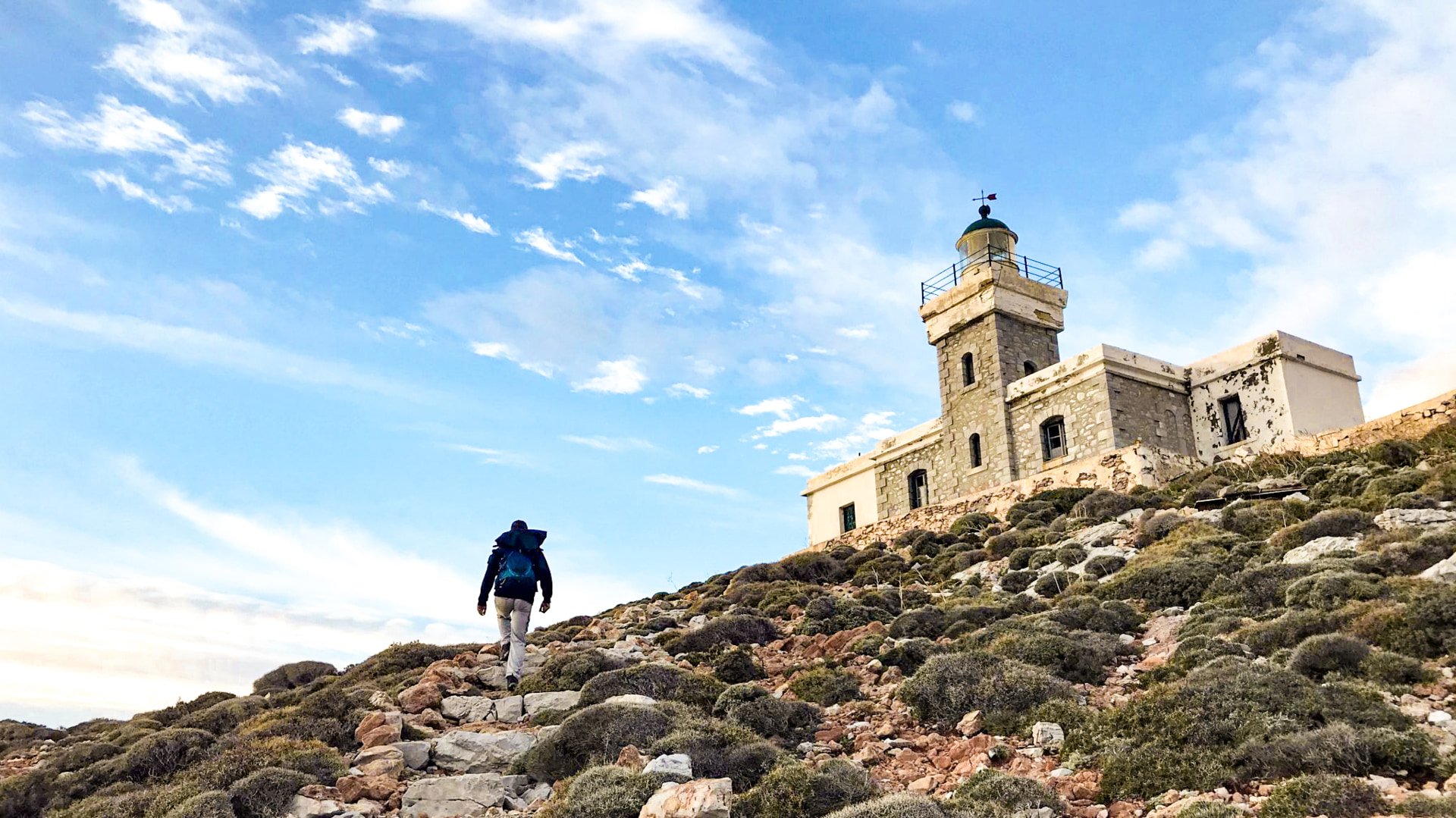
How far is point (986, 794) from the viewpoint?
905 centimetres

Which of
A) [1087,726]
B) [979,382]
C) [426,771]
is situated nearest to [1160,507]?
[979,382]

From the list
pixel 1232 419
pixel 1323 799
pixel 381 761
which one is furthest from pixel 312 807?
pixel 1232 419

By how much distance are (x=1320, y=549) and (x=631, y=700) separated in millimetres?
11234

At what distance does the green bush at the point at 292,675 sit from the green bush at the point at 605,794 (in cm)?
1199

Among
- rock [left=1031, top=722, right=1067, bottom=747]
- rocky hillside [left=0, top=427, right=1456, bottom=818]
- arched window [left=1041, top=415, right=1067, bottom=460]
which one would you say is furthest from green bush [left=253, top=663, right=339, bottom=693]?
arched window [left=1041, top=415, right=1067, bottom=460]

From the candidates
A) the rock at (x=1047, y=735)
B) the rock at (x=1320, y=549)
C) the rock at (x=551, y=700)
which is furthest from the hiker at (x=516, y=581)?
the rock at (x=1320, y=549)

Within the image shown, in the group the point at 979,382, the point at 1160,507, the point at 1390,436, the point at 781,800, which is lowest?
the point at 781,800

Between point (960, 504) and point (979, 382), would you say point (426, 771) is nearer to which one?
point (960, 504)

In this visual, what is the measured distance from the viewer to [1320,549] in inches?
642

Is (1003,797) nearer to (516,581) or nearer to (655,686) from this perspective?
(655,686)

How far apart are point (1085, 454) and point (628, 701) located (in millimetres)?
21815

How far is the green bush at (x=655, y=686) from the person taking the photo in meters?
13.4

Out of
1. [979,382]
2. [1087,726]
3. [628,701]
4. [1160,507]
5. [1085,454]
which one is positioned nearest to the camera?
[1087,726]

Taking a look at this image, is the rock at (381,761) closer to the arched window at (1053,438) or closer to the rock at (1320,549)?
the rock at (1320,549)
